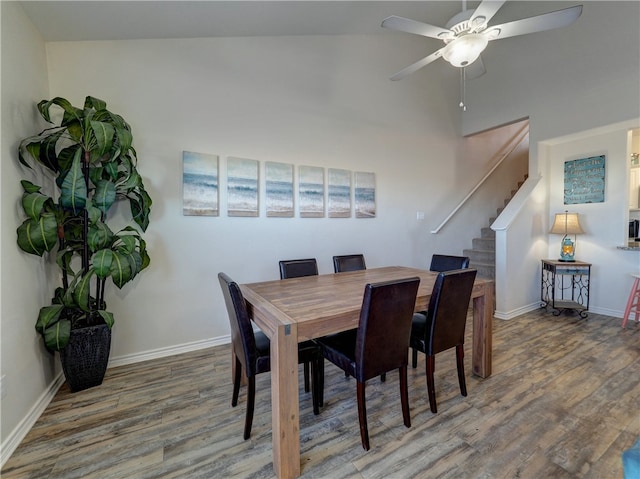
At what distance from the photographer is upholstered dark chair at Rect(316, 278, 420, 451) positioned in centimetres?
147

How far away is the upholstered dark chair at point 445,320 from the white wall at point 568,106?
6.78 feet

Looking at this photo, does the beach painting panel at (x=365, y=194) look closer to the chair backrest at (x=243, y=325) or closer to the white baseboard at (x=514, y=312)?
the white baseboard at (x=514, y=312)

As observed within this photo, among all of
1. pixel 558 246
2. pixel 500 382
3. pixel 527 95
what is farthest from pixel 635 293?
pixel 527 95

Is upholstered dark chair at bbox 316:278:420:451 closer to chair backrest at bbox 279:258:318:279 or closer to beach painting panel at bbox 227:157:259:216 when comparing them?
chair backrest at bbox 279:258:318:279

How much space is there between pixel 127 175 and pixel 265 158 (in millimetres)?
1307

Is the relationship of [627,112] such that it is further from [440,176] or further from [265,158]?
[265,158]

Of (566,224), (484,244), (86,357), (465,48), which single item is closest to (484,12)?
(465,48)

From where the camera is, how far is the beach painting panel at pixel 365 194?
365 cm

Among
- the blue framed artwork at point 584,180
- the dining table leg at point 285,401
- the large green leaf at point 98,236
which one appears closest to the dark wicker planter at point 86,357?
the large green leaf at point 98,236

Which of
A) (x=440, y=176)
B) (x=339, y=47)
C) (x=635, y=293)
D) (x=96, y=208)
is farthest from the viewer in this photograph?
(x=440, y=176)

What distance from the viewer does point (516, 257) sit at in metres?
3.60

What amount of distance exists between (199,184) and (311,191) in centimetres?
123

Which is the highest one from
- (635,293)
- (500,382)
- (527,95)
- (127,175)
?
(527,95)

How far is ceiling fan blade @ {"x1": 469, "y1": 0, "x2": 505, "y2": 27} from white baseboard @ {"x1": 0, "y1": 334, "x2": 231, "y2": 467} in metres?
3.35
